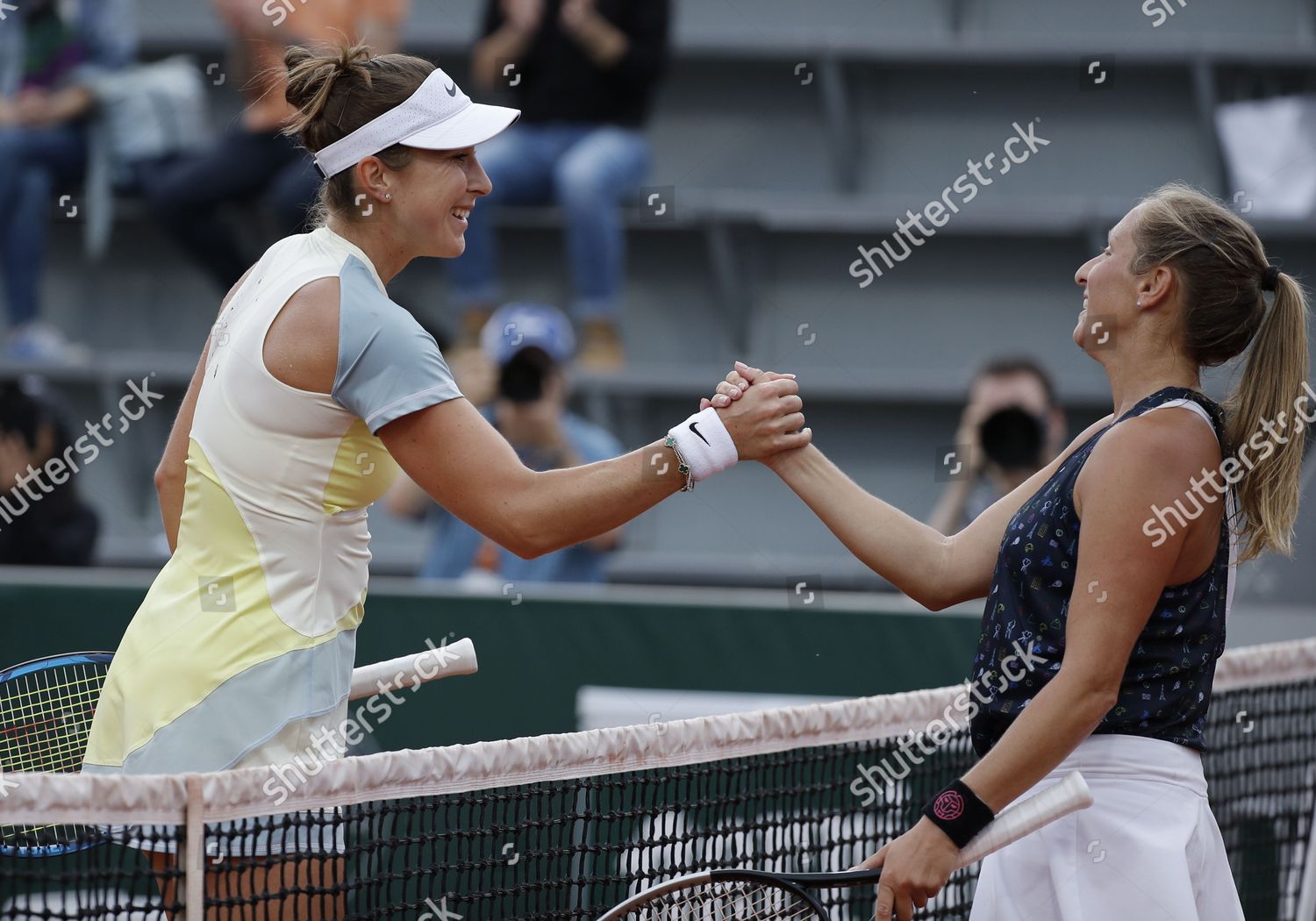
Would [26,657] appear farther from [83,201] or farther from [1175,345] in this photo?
Result: [1175,345]

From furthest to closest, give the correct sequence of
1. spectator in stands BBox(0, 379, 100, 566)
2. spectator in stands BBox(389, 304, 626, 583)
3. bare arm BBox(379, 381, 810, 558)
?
spectator in stands BBox(0, 379, 100, 566), spectator in stands BBox(389, 304, 626, 583), bare arm BBox(379, 381, 810, 558)

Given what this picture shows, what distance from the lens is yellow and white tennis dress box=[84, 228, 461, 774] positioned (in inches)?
85.4

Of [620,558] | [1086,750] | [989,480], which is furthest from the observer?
[620,558]

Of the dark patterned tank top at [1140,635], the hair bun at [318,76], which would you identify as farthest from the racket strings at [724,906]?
the hair bun at [318,76]

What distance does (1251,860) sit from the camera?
3666 millimetres

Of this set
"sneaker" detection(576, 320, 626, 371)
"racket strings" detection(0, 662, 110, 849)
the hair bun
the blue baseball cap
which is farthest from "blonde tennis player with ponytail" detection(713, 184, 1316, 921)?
"sneaker" detection(576, 320, 626, 371)

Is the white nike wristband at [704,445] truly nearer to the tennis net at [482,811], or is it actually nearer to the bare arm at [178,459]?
the tennis net at [482,811]

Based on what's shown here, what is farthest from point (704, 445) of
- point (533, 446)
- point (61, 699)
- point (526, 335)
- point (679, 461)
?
point (526, 335)

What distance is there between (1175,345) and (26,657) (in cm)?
418

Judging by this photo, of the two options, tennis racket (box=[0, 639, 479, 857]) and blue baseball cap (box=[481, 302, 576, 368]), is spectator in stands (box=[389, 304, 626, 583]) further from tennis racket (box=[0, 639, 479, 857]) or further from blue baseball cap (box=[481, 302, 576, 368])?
tennis racket (box=[0, 639, 479, 857])

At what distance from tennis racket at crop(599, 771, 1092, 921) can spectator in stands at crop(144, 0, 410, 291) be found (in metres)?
4.74

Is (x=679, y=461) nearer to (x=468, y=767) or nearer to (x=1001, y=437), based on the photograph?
(x=468, y=767)

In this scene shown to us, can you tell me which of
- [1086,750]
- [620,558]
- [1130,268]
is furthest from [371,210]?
A: [620,558]

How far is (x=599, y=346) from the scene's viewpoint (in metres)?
6.67
